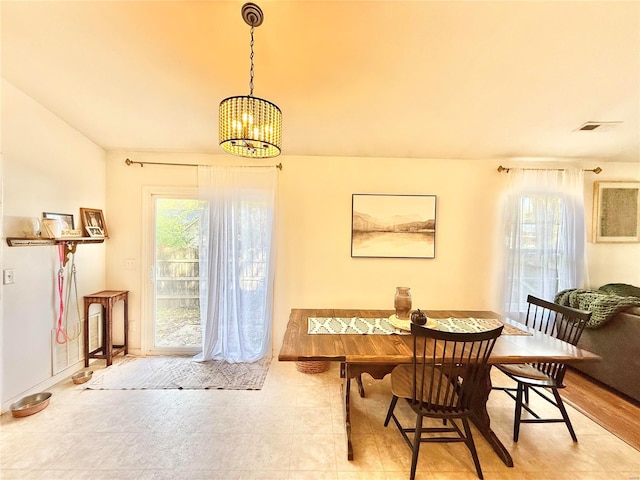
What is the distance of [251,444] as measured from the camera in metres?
1.81

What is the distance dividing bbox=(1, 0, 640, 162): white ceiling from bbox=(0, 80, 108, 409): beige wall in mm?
199

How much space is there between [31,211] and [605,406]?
5.19m

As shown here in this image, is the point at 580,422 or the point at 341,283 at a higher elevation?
the point at 341,283

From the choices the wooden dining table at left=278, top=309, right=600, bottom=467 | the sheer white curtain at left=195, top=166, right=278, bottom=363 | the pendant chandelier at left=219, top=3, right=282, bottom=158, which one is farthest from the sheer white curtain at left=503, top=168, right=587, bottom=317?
the pendant chandelier at left=219, top=3, right=282, bottom=158

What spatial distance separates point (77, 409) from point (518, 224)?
15.4 ft

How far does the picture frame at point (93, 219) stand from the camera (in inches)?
109

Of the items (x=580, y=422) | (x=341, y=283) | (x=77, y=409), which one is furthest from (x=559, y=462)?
(x=77, y=409)

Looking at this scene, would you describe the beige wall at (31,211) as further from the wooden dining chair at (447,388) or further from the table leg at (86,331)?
the wooden dining chair at (447,388)

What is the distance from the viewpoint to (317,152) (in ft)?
10.1

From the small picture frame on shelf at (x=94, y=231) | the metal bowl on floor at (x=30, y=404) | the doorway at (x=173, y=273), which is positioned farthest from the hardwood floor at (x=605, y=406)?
the small picture frame on shelf at (x=94, y=231)

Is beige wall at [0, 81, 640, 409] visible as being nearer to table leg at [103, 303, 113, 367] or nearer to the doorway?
the doorway

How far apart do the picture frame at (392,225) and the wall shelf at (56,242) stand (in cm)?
280

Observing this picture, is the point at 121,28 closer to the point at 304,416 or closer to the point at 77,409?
the point at 77,409

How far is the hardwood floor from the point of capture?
6.56ft
